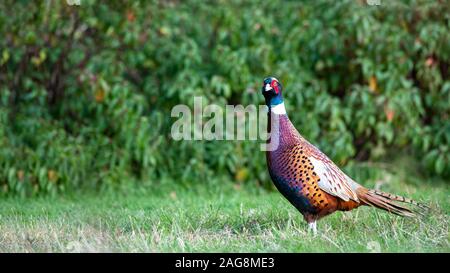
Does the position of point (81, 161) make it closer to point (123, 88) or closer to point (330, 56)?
point (123, 88)

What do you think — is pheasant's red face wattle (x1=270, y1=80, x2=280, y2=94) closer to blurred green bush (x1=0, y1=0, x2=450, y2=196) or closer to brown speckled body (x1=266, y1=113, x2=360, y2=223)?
brown speckled body (x1=266, y1=113, x2=360, y2=223)

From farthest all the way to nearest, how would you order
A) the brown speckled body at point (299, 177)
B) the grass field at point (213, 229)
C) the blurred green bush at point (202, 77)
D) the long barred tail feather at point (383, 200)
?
the blurred green bush at point (202, 77) < the long barred tail feather at point (383, 200) < the brown speckled body at point (299, 177) < the grass field at point (213, 229)

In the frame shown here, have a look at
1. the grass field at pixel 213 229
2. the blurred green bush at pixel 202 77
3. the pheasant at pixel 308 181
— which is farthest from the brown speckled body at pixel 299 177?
the blurred green bush at pixel 202 77

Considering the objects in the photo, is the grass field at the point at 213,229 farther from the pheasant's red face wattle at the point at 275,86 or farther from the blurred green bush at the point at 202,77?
the blurred green bush at the point at 202,77

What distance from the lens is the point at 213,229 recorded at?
5.17 metres

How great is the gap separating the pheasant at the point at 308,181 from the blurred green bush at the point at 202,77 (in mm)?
→ 3038

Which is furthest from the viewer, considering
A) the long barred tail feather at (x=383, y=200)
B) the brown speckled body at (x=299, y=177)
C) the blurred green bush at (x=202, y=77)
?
the blurred green bush at (x=202, y=77)

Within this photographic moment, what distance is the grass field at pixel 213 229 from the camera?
457 cm

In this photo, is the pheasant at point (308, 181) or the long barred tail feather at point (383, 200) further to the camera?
the long barred tail feather at point (383, 200)

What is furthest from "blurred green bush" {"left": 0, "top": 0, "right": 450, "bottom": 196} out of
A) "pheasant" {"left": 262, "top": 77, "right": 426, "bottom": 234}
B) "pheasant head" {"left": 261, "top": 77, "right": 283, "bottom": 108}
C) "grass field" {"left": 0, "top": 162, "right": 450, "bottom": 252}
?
"pheasant" {"left": 262, "top": 77, "right": 426, "bottom": 234}

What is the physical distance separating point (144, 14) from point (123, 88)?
90 cm

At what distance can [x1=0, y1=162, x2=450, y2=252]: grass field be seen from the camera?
4566 mm

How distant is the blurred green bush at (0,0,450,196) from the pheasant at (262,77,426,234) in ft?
9.97

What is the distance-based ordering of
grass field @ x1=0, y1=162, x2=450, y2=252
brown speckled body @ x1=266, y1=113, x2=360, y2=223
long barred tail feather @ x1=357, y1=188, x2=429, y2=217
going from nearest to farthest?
grass field @ x1=0, y1=162, x2=450, y2=252 → brown speckled body @ x1=266, y1=113, x2=360, y2=223 → long barred tail feather @ x1=357, y1=188, x2=429, y2=217
